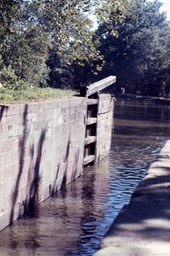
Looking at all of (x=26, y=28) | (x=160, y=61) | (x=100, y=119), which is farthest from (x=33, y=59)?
(x=160, y=61)

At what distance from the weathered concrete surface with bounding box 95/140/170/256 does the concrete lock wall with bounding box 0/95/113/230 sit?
2985 mm

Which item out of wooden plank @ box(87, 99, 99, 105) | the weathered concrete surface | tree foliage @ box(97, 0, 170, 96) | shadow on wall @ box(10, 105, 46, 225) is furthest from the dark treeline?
the weathered concrete surface

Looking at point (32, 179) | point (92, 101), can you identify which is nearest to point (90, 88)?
point (92, 101)

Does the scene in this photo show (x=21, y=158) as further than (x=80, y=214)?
No

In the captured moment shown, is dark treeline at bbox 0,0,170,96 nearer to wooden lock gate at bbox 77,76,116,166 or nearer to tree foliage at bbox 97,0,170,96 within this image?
tree foliage at bbox 97,0,170,96

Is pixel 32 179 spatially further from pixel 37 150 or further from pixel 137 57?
pixel 137 57

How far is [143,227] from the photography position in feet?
13.2

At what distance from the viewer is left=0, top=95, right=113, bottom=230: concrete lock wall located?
811cm

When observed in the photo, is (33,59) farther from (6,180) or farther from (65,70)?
(65,70)

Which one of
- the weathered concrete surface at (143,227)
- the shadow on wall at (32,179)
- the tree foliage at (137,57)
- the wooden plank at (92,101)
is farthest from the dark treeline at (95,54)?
the weathered concrete surface at (143,227)

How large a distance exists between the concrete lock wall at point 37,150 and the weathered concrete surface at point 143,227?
2.99 metres

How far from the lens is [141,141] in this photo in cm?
2158

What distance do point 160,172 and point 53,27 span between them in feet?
22.1

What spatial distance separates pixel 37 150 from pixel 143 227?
5.73 m
